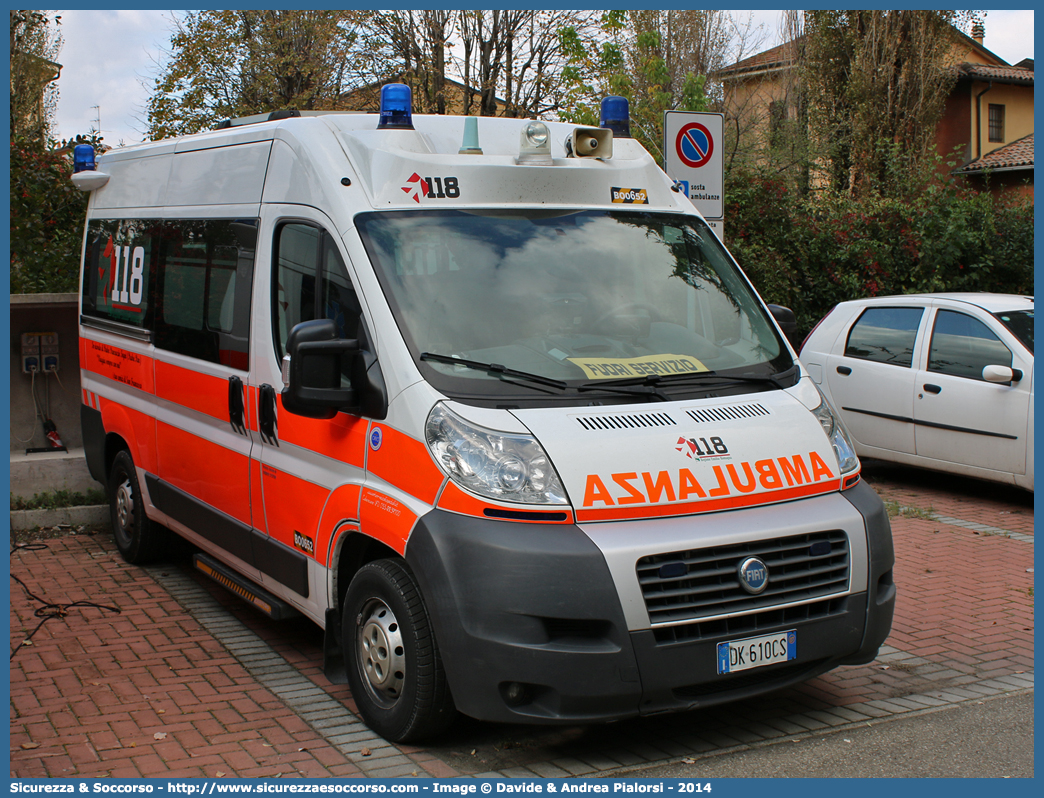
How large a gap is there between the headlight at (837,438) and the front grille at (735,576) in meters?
0.39

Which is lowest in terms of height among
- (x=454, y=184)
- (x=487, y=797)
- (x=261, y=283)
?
(x=487, y=797)

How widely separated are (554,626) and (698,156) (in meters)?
5.39

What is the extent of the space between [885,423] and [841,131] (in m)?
21.6

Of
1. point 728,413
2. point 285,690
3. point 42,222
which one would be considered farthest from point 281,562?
point 42,222

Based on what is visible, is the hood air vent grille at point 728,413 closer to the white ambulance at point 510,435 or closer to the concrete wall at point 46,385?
the white ambulance at point 510,435

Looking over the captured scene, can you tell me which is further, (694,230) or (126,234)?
(126,234)

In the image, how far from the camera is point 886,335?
9.76m

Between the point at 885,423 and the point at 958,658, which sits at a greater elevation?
the point at 885,423

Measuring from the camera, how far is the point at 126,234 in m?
7.22

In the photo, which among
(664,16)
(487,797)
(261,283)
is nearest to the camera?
(487,797)

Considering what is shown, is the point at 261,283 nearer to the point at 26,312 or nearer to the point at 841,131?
the point at 26,312

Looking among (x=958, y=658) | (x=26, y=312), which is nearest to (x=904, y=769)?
(x=958, y=658)

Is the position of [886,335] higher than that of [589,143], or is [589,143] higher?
[589,143]

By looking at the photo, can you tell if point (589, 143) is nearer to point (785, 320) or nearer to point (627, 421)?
point (785, 320)
